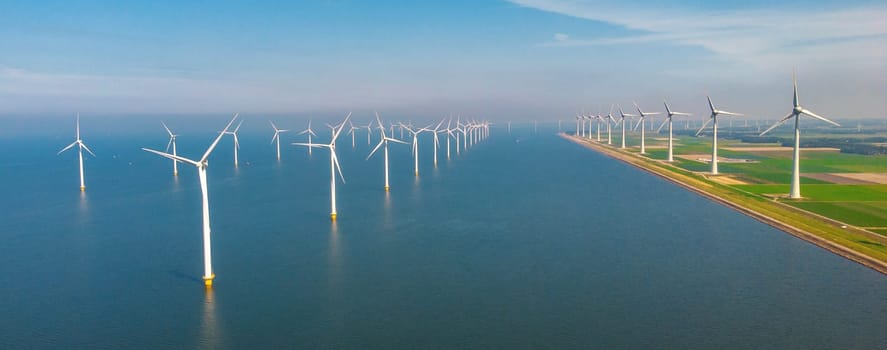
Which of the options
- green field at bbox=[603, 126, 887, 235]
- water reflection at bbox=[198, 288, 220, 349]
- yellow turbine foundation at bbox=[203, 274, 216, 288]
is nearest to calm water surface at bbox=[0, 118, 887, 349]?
water reflection at bbox=[198, 288, 220, 349]

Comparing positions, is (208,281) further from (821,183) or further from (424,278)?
(821,183)

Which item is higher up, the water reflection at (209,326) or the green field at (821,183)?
the green field at (821,183)

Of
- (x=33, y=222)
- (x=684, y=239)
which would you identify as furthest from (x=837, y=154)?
Answer: (x=33, y=222)

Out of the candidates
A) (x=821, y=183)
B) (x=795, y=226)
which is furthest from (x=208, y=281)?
(x=821, y=183)

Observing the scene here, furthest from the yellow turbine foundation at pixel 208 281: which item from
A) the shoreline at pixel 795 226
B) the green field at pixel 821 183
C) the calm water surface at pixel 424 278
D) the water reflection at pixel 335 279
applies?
the green field at pixel 821 183

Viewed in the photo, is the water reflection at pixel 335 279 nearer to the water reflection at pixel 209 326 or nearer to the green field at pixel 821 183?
the water reflection at pixel 209 326

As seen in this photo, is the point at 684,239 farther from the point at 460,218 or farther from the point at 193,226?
the point at 193,226
